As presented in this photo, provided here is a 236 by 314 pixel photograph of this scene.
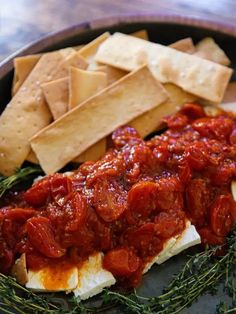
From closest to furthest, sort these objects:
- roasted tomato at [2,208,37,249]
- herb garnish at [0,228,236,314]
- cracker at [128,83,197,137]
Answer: herb garnish at [0,228,236,314] < roasted tomato at [2,208,37,249] < cracker at [128,83,197,137]

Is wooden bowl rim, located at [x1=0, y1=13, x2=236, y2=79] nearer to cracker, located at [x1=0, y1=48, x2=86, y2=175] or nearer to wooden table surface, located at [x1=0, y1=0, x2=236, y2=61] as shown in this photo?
cracker, located at [x1=0, y1=48, x2=86, y2=175]

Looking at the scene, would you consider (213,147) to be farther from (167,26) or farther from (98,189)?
(167,26)

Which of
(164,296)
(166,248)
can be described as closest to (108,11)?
(166,248)

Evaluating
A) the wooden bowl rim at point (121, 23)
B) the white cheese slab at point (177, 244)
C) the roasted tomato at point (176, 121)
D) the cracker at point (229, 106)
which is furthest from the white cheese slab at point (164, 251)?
the wooden bowl rim at point (121, 23)

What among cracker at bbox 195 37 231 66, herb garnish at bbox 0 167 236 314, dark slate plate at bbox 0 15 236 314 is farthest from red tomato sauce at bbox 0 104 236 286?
dark slate plate at bbox 0 15 236 314

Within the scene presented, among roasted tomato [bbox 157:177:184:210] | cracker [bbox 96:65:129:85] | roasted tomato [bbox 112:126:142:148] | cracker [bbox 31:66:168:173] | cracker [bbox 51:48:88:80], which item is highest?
cracker [bbox 51:48:88:80]

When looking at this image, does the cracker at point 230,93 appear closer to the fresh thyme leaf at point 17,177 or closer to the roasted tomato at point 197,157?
the roasted tomato at point 197,157
